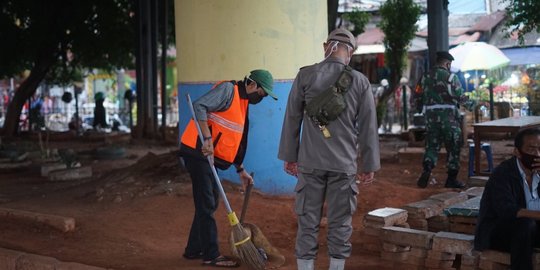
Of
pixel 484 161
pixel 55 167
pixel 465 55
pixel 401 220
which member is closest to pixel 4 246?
pixel 401 220

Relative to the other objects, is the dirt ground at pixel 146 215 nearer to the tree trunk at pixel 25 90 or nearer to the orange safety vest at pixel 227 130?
the orange safety vest at pixel 227 130

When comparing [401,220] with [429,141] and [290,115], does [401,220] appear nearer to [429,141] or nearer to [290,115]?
[290,115]

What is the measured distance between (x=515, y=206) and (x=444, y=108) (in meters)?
4.47

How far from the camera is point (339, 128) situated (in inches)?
191

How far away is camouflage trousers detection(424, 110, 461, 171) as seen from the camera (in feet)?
30.0

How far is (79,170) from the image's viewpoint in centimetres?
1269

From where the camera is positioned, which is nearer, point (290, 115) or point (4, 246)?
point (290, 115)

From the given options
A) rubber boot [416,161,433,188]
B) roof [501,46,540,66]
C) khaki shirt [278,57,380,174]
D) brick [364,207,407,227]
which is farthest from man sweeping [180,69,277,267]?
roof [501,46,540,66]

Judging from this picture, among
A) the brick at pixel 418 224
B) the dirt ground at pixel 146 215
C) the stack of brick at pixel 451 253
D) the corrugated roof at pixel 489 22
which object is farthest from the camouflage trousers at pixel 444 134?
the corrugated roof at pixel 489 22

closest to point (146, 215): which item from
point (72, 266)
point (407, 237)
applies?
point (72, 266)

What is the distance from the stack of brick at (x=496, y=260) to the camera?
4.83 metres

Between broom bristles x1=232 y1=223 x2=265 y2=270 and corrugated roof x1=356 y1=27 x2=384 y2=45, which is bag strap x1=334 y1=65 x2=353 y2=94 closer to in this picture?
broom bristles x1=232 y1=223 x2=265 y2=270

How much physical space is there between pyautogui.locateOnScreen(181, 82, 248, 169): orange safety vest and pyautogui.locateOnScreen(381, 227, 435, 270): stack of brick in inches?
55.0

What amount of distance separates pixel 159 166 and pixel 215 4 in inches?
102
